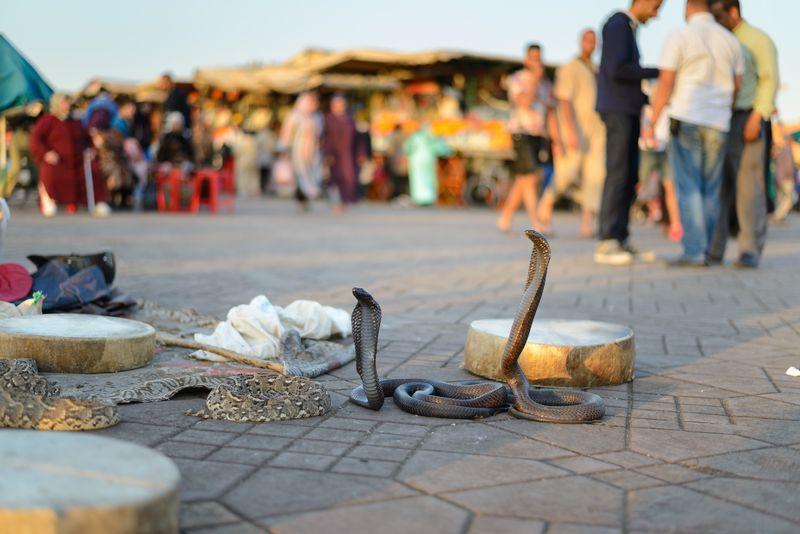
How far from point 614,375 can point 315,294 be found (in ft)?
9.50

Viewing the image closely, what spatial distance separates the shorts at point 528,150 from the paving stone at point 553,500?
9.67 m

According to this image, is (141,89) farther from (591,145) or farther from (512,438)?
(512,438)

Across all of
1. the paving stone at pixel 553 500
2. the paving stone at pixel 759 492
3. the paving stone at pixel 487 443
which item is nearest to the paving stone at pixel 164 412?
the paving stone at pixel 487 443

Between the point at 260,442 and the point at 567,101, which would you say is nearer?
the point at 260,442

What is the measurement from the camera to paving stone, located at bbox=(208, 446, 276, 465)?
2840mm

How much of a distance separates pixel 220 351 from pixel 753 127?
232 inches

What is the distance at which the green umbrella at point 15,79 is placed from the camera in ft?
25.9

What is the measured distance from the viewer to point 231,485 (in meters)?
2.62

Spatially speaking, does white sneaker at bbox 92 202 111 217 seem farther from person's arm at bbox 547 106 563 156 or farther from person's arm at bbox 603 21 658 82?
person's arm at bbox 603 21 658 82

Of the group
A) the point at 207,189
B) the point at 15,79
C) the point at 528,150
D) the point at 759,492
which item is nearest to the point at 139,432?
the point at 759,492

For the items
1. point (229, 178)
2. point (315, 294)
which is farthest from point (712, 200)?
point (229, 178)

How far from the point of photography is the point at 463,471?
9.23 ft

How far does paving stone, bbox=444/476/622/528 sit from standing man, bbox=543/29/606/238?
8.48 m

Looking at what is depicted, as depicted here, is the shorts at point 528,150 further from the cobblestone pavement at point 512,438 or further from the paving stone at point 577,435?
the paving stone at point 577,435
